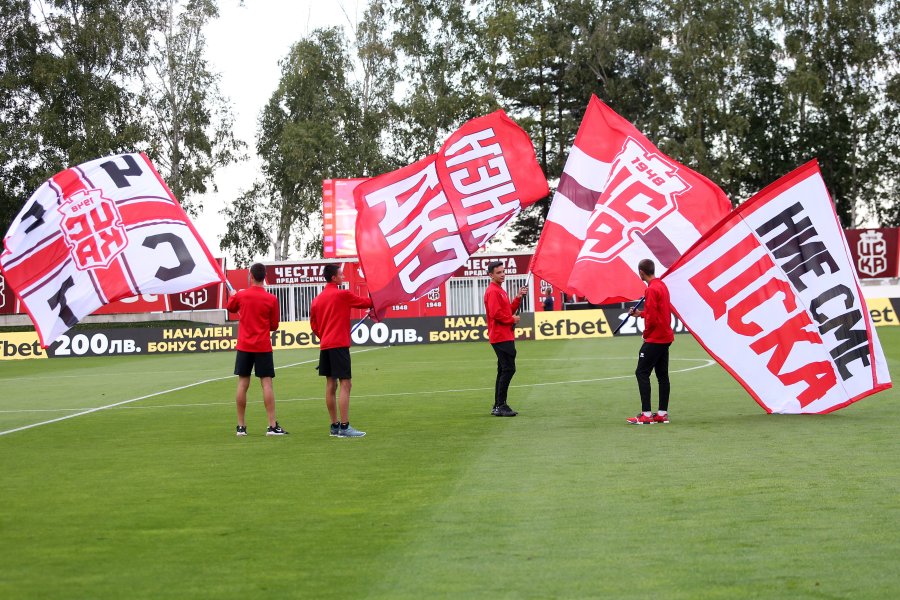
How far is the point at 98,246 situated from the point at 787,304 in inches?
334

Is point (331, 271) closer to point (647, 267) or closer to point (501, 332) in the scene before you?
point (501, 332)

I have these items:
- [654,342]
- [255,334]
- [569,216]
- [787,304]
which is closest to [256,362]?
[255,334]

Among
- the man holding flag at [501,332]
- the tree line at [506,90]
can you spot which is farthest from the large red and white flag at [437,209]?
the tree line at [506,90]

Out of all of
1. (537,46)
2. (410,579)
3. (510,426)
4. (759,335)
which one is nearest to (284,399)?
(510,426)

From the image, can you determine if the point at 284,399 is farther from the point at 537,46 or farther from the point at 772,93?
the point at 772,93

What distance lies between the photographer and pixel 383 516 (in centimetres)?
833

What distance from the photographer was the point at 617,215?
59.5 ft

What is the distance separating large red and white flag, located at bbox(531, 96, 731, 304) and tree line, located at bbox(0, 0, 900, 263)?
1465 inches

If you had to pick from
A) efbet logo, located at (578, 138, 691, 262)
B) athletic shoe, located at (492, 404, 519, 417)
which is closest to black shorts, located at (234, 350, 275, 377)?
athletic shoe, located at (492, 404, 519, 417)

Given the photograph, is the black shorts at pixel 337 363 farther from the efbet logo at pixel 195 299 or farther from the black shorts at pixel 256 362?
the efbet logo at pixel 195 299

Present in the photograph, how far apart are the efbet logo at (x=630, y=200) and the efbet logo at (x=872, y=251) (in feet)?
124

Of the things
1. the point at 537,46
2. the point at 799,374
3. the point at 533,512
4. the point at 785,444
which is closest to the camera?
the point at 533,512

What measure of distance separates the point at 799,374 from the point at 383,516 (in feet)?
25.0

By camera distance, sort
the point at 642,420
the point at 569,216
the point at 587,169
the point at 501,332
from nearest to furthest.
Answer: the point at 642,420, the point at 501,332, the point at 569,216, the point at 587,169
